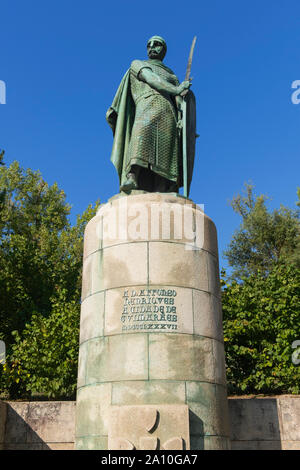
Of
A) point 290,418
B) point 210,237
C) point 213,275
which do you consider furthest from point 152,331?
point 290,418

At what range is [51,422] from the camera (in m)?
8.64

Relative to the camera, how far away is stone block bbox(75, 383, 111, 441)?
21.4ft

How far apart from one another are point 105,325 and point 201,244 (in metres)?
2.15

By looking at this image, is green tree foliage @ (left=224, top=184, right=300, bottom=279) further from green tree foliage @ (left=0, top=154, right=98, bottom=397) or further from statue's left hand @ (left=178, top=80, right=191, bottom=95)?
statue's left hand @ (left=178, top=80, right=191, bottom=95)

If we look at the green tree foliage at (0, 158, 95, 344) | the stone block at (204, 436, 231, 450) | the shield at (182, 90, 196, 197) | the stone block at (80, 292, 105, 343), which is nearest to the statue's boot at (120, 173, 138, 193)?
the shield at (182, 90, 196, 197)

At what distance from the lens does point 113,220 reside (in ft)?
26.0

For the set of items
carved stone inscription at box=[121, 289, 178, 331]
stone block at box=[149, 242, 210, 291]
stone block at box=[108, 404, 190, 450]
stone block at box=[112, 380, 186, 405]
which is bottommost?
stone block at box=[108, 404, 190, 450]

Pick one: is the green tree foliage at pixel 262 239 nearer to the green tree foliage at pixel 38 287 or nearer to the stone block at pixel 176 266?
the green tree foliage at pixel 38 287

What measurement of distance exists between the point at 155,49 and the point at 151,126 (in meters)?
2.21

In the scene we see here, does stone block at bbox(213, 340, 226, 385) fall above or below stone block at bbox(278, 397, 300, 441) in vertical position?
above

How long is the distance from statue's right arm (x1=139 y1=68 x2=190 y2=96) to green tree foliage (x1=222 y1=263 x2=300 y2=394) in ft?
22.1
